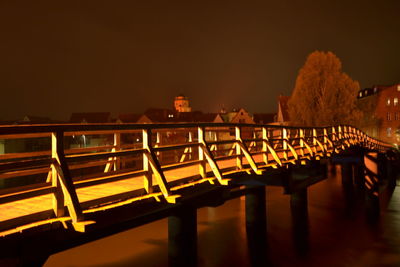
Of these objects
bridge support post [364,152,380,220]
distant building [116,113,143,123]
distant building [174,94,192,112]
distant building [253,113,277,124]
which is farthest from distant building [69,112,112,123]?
bridge support post [364,152,380,220]

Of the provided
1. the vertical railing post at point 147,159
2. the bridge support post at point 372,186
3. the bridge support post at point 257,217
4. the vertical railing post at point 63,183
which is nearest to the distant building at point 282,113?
the bridge support post at point 372,186

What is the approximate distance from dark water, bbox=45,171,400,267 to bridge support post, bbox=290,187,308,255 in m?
0.09

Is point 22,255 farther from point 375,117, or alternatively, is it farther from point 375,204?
point 375,117

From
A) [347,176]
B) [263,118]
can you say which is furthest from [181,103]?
[347,176]

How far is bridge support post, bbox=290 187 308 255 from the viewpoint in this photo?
16.1 m

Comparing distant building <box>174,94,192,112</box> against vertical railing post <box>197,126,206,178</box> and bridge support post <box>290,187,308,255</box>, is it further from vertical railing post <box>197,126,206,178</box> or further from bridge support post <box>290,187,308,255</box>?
vertical railing post <box>197,126,206,178</box>

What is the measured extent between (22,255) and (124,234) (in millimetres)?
16466

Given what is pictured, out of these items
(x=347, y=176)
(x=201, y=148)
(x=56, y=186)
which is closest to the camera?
(x=56, y=186)

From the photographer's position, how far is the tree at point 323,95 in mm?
38688

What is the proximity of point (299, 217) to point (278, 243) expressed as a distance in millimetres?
1652

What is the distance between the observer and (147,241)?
1838cm

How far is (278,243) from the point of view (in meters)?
16.6

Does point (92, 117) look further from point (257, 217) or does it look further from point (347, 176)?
point (257, 217)

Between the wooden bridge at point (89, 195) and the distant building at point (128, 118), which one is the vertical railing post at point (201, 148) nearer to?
the wooden bridge at point (89, 195)
